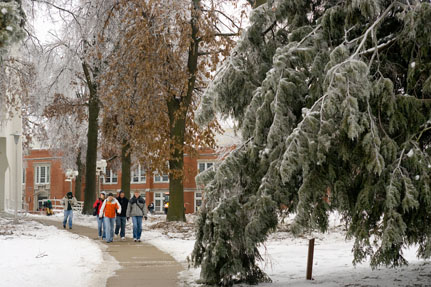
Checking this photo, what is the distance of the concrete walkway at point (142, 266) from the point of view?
10.0m

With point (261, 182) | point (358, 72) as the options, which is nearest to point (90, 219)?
point (261, 182)

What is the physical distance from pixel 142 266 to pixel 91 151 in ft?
63.3

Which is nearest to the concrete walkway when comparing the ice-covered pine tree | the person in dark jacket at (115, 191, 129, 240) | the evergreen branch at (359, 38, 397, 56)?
the ice-covered pine tree

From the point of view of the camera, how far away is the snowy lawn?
10.1 m

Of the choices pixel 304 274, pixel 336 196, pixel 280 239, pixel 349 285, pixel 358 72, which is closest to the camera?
pixel 358 72

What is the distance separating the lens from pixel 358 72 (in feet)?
22.6

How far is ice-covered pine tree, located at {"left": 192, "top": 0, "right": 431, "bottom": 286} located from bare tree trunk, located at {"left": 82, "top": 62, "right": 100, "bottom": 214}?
2220 centimetres

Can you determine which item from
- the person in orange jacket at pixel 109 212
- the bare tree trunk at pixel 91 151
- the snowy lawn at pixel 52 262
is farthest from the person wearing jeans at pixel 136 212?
the bare tree trunk at pixel 91 151

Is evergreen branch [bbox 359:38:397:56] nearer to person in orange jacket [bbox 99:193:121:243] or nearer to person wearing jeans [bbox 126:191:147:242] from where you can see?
person wearing jeans [bbox 126:191:147:242]

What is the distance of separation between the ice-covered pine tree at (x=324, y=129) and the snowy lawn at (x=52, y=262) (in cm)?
260

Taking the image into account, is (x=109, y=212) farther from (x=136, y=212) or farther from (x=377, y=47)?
(x=377, y=47)

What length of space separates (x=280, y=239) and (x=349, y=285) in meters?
7.84

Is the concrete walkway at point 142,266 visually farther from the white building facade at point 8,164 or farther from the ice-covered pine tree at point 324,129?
the white building facade at point 8,164

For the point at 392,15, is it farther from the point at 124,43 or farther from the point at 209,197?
the point at 124,43
